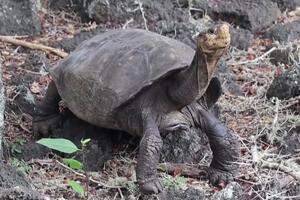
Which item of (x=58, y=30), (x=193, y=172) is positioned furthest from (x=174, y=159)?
(x=58, y=30)

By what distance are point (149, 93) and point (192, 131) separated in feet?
1.19

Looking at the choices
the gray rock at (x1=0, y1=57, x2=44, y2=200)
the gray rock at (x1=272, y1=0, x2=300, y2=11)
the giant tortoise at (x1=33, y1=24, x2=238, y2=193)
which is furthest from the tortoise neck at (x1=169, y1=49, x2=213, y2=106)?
the gray rock at (x1=272, y1=0, x2=300, y2=11)

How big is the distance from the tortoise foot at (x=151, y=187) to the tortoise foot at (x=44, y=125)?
93 centimetres

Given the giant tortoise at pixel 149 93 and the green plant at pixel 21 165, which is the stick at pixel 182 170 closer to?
the giant tortoise at pixel 149 93

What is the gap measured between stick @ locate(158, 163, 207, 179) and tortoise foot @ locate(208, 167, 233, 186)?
7cm

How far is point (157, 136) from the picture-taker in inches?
146

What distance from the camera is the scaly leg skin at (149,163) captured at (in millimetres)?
3561

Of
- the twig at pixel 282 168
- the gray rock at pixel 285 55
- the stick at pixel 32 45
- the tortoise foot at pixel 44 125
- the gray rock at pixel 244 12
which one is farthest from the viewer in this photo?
the gray rock at pixel 244 12

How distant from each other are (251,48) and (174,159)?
2.35 meters

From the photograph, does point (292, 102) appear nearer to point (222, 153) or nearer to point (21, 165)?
point (222, 153)

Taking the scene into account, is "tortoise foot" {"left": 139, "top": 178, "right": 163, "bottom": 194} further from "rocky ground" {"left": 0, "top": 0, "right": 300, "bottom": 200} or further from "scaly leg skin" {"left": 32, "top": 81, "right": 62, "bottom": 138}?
"scaly leg skin" {"left": 32, "top": 81, "right": 62, "bottom": 138}

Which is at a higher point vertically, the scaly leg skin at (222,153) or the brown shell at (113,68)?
the brown shell at (113,68)

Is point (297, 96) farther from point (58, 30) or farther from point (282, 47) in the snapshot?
point (58, 30)

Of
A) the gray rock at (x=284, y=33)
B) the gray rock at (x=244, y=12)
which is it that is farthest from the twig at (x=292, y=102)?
the gray rock at (x=244, y=12)
